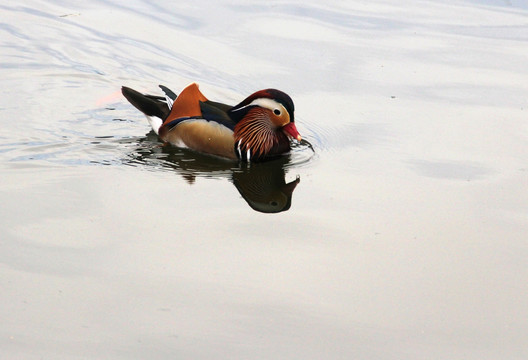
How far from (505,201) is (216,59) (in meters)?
5.59

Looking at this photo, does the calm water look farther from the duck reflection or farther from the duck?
the duck

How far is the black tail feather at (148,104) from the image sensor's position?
1052cm

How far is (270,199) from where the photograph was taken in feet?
27.4

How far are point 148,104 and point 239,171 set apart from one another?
191 cm

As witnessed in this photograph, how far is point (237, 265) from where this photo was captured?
6734 millimetres

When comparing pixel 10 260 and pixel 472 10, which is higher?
pixel 472 10

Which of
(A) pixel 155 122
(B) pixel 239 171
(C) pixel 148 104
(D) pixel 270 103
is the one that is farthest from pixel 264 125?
(C) pixel 148 104

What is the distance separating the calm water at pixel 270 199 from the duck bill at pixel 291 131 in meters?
0.27

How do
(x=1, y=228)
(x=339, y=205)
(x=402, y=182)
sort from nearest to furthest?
(x=1, y=228) < (x=339, y=205) < (x=402, y=182)

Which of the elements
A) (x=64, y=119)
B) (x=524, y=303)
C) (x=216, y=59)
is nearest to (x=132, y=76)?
(x=216, y=59)

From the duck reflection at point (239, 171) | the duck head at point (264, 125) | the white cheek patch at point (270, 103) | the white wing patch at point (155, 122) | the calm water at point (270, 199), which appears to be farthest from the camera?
the white wing patch at point (155, 122)

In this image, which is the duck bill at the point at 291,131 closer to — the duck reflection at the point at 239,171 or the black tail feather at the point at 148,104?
the duck reflection at the point at 239,171

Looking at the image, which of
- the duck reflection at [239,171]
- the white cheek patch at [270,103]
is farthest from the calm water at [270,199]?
the white cheek patch at [270,103]

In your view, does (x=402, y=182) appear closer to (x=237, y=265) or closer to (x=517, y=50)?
(x=237, y=265)
